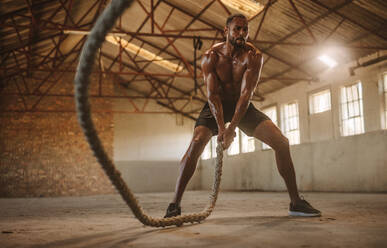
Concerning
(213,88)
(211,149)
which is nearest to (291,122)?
(211,149)

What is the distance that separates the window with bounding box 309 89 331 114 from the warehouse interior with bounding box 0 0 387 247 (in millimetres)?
34

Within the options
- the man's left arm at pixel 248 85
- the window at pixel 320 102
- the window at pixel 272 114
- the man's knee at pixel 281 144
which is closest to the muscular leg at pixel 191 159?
the man's left arm at pixel 248 85

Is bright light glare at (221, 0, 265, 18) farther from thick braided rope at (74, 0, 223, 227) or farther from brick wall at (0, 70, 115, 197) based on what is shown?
brick wall at (0, 70, 115, 197)

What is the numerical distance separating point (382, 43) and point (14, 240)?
910 cm

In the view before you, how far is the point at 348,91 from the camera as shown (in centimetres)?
1041

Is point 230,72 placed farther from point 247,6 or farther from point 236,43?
point 247,6

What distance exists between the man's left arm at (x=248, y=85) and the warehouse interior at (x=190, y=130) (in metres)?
0.76

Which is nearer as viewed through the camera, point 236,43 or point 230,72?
point 236,43

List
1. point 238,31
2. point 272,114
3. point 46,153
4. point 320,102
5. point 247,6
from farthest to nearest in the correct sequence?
point 46,153
point 272,114
point 320,102
point 247,6
point 238,31

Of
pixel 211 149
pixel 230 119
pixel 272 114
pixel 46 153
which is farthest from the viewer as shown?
pixel 211 149

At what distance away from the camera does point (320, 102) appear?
37.7 ft

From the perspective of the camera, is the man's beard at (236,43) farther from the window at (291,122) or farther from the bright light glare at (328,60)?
the window at (291,122)

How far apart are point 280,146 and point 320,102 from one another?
8975 mm

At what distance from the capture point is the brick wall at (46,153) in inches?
586
